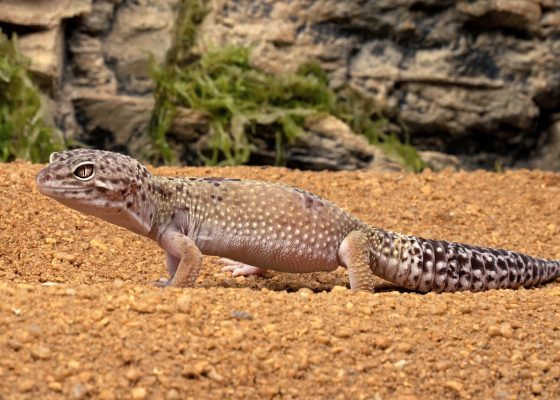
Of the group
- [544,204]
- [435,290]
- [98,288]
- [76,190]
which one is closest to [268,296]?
[98,288]

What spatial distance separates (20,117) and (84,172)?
4925mm

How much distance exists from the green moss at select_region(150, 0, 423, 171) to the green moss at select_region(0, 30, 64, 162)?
1.46 meters

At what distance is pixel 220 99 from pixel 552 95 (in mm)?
4231

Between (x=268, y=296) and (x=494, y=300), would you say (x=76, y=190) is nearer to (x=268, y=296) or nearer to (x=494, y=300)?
(x=268, y=296)

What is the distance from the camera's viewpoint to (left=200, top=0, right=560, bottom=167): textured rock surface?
36.0 feet

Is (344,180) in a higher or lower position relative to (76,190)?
lower

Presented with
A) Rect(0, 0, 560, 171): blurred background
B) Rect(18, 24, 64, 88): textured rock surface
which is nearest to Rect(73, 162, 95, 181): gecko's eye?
Rect(0, 0, 560, 171): blurred background

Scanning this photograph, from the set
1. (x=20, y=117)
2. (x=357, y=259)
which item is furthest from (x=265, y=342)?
(x=20, y=117)

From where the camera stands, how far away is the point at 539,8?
36.4 ft

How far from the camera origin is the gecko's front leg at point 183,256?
5520mm

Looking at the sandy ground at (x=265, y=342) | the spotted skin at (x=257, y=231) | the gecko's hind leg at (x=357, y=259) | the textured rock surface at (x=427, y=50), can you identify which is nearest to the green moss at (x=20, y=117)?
the textured rock surface at (x=427, y=50)

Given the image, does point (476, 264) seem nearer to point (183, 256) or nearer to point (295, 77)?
point (183, 256)

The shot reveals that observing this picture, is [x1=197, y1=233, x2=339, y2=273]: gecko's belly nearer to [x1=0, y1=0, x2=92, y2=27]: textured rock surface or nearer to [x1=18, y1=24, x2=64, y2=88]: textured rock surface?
[x1=18, y1=24, x2=64, y2=88]: textured rock surface

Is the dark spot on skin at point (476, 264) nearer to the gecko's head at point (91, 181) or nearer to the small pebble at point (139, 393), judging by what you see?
the gecko's head at point (91, 181)
